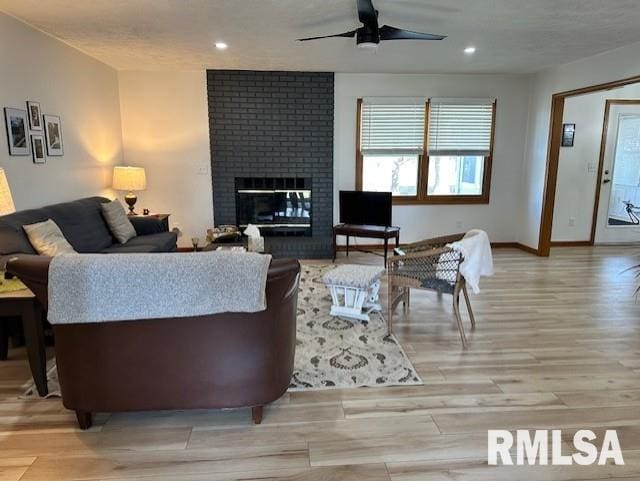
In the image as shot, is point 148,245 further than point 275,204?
No

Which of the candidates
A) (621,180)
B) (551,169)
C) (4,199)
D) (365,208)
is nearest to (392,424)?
(4,199)

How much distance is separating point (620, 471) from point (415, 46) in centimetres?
396

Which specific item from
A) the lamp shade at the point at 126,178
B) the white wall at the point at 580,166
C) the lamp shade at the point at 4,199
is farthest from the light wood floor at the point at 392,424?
the white wall at the point at 580,166

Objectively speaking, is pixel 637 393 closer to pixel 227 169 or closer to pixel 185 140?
pixel 227 169

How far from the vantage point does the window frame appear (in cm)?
606

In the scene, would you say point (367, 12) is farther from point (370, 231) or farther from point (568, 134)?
point (568, 134)

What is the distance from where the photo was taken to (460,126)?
611cm

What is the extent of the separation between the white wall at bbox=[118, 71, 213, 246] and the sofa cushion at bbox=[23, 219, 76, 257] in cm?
267

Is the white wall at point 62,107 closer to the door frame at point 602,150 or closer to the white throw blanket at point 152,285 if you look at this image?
the white throw blanket at point 152,285

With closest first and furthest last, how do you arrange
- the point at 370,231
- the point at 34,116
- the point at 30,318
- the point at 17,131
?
the point at 30,318
the point at 17,131
the point at 34,116
the point at 370,231

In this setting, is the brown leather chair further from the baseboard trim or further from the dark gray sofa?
the baseboard trim

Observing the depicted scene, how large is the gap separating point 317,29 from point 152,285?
2938mm

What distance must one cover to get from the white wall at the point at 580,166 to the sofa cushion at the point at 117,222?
5970mm

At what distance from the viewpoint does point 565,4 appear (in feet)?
10.3
